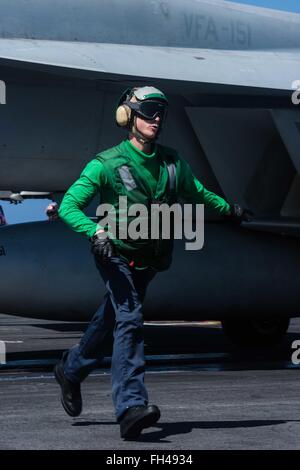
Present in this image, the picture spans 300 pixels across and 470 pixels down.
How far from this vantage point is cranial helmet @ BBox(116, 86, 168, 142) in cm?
552

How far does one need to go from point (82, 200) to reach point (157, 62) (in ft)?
14.5

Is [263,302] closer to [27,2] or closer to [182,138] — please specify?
[182,138]

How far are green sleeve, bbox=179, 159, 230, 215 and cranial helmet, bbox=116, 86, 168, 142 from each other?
1.09 ft

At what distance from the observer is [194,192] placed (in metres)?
5.70

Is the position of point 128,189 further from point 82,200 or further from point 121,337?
point 121,337

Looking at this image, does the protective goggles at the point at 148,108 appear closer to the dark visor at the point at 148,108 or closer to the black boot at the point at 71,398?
the dark visor at the point at 148,108

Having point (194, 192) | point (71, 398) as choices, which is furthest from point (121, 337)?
point (194, 192)

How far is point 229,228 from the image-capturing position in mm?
10367

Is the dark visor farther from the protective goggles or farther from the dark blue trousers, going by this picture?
the dark blue trousers

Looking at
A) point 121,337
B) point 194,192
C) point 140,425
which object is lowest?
point 140,425

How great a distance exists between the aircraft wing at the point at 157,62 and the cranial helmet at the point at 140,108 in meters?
3.05

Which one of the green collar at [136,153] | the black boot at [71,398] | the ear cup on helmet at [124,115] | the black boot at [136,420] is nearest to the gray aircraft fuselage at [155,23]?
the ear cup on helmet at [124,115]

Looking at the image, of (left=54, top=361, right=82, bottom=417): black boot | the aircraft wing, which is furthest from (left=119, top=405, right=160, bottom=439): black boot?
the aircraft wing

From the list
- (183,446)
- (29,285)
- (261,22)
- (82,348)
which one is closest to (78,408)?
(82,348)
